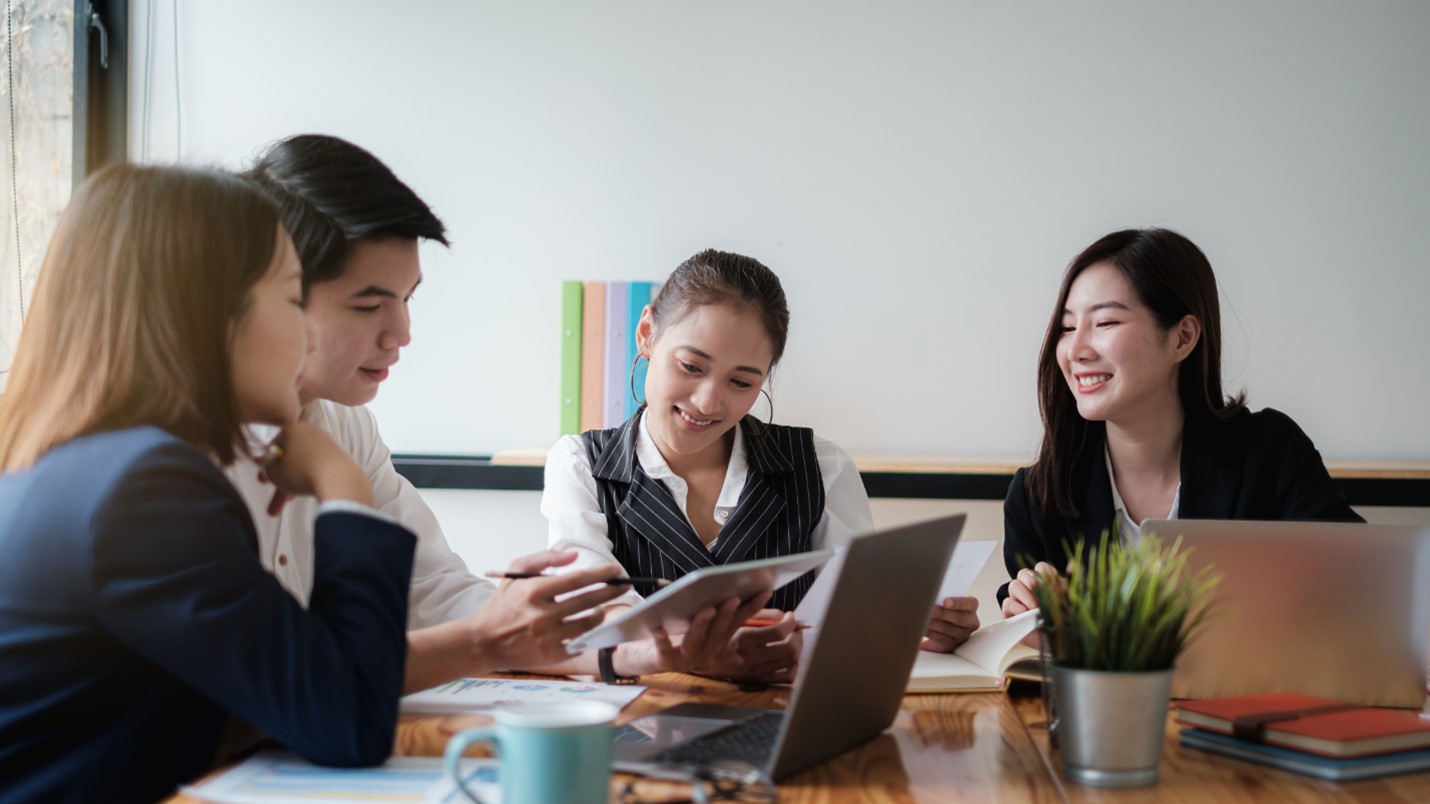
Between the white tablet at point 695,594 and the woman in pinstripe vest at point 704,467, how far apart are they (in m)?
0.61

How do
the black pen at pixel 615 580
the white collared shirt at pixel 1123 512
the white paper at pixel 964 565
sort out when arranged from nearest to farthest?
the black pen at pixel 615 580
the white paper at pixel 964 565
the white collared shirt at pixel 1123 512

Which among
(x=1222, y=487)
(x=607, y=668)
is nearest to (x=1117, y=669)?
(x=607, y=668)

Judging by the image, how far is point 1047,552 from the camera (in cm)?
195

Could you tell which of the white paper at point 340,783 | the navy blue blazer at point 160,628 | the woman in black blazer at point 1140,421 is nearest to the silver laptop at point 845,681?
the white paper at point 340,783

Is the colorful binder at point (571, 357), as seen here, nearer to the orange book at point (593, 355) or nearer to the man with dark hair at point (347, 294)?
the orange book at point (593, 355)

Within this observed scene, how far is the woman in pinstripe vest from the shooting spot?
6.01 feet

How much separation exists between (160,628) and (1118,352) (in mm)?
1559

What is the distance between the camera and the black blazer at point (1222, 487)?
1854 millimetres

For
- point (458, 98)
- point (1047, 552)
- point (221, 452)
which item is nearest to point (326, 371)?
point (221, 452)

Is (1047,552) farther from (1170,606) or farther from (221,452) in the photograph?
(221,452)

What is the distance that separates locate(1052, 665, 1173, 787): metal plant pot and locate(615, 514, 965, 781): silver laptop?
0.16 metres

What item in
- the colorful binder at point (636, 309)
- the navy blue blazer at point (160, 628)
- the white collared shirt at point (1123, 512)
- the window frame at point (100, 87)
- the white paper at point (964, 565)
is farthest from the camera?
the window frame at point (100, 87)

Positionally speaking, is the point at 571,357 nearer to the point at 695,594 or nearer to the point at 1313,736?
the point at 695,594

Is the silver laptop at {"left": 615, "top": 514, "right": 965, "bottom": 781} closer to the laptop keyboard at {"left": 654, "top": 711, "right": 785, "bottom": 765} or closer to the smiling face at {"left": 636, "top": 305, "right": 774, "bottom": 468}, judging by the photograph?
the laptop keyboard at {"left": 654, "top": 711, "right": 785, "bottom": 765}
